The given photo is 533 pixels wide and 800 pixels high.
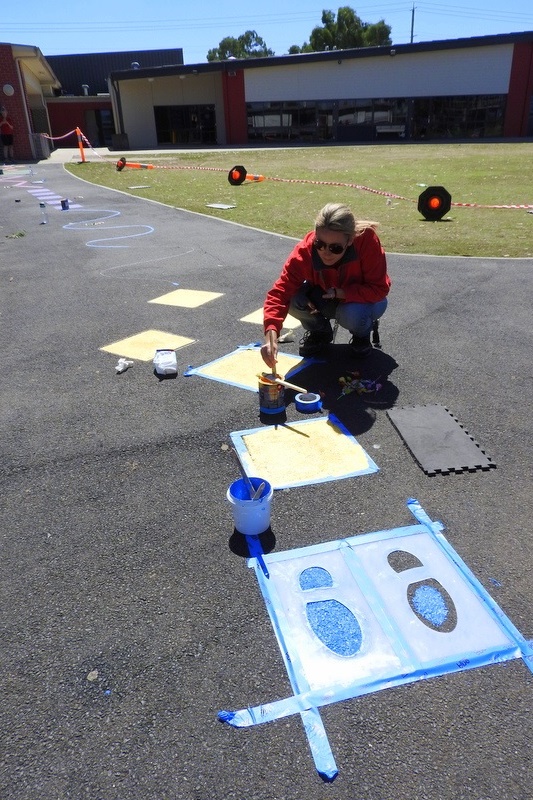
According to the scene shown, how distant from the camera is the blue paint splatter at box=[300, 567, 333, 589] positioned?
2.61 meters

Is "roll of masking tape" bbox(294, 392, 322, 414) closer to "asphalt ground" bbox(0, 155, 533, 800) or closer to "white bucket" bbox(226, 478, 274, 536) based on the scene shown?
"asphalt ground" bbox(0, 155, 533, 800)

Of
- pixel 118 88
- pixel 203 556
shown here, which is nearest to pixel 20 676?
pixel 203 556

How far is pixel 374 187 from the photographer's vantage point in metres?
17.4

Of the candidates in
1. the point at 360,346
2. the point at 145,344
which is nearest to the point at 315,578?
the point at 360,346

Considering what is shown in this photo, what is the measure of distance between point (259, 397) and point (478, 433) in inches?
62.3

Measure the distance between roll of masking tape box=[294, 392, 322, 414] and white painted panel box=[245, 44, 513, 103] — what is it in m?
37.3

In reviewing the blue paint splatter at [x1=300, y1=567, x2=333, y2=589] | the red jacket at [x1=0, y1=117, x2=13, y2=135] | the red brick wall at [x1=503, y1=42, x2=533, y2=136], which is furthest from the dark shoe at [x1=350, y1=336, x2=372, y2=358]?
the red brick wall at [x1=503, y1=42, x2=533, y2=136]

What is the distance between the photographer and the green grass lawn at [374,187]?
1026 cm

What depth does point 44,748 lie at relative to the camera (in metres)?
1.95

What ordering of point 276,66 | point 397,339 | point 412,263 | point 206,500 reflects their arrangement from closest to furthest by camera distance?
point 206,500
point 397,339
point 412,263
point 276,66

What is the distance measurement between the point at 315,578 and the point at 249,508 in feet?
1.53

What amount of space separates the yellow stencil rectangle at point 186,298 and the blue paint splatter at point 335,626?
15.0 ft

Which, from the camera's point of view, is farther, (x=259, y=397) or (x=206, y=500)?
(x=259, y=397)

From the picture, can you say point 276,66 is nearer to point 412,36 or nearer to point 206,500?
point 206,500
